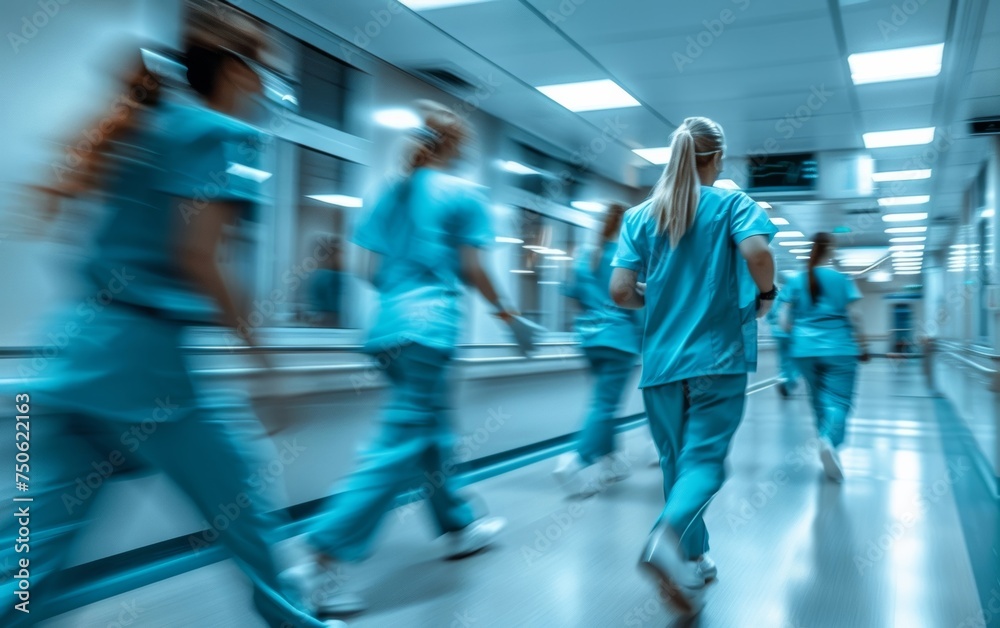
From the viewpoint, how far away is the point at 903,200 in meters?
9.52

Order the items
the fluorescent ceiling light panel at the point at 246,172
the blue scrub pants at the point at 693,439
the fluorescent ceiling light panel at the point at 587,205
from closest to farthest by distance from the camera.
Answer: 1. the fluorescent ceiling light panel at the point at 246,172
2. the blue scrub pants at the point at 693,439
3. the fluorescent ceiling light panel at the point at 587,205

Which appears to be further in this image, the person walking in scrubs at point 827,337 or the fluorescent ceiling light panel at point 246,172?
the person walking in scrubs at point 827,337

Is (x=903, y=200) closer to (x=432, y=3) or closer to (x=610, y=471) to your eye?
(x=610, y=471)

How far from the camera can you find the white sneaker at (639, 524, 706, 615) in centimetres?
201

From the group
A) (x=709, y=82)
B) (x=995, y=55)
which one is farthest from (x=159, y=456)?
(x=995, y=55)

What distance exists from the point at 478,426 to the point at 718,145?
9.20 feet

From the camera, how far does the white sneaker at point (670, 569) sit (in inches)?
79.2

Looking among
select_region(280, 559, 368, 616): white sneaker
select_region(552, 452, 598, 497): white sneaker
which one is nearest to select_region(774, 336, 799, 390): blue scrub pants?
select_region(552, 452, 598, 497): white sneaker

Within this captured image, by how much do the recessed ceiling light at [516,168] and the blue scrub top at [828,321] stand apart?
2.38 meters

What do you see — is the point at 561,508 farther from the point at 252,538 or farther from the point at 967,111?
the point at 967,111

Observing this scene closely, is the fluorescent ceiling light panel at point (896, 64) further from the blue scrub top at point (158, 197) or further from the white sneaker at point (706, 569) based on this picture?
the blue scrub top at point (158, 197)

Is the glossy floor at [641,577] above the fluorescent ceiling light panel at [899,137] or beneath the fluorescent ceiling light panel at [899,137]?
beneath

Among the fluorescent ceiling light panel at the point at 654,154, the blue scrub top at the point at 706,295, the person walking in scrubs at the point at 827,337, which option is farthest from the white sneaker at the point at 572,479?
the fluorescent ceiling light panel at the point at 654,154

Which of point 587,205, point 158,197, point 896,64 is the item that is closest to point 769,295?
point 158,197
